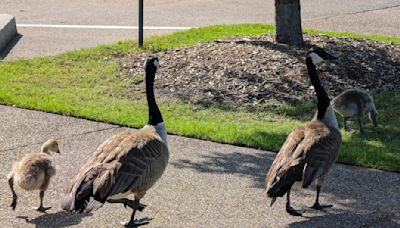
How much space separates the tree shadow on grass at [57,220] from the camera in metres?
7.07

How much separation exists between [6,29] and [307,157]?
356 inches

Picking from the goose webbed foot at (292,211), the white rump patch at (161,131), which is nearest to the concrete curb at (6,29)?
the white rump patch at (161,131)

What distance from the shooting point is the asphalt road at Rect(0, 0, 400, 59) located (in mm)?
15344

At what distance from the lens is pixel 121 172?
6633mm

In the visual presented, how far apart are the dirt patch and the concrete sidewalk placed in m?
1.75

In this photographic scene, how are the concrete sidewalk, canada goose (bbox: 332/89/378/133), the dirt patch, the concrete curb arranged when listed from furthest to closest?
1. the concrete curb
2. the dirt patch
3. canada goose (bbox: 332/89/378/133)
4. the concrete sidewalk

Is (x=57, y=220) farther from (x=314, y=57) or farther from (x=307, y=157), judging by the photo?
(x=314, y=57)

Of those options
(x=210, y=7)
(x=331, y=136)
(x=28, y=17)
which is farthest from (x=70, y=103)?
(x=210, y=7)

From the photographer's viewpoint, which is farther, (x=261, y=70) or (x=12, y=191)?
(x=261, y=70)

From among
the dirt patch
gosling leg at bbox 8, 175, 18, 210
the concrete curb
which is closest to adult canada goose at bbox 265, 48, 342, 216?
gosling leg at bbox 8, 175, 18, 210

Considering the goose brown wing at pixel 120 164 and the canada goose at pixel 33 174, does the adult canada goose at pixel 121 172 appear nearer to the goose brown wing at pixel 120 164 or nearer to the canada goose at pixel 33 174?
the goose brown wing at pixel 120 164

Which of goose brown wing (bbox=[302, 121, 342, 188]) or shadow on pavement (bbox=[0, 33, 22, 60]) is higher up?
goose brown wing (bbox=[302, 121, 342, 188])

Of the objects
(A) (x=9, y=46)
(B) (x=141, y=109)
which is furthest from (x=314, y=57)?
(A) (x=9, y=46)

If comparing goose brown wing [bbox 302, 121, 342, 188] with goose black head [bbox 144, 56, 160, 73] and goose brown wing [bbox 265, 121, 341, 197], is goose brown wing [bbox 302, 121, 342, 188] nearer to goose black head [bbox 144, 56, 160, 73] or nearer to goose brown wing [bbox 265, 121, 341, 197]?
goose brown wing [bbox 265, 121, 341, 197]
